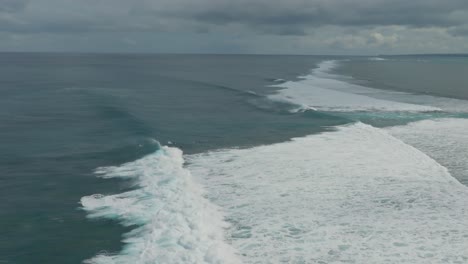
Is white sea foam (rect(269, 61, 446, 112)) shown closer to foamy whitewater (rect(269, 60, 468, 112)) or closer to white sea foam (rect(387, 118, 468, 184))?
foamy whitewater (rect(269, 60, 468, 112))

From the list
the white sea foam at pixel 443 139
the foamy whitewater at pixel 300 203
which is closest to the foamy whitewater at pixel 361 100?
the white sea foam at pixel 443 139

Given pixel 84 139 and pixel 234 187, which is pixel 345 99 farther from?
pixel 234 187

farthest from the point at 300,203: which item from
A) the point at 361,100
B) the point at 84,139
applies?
the point at 361,100

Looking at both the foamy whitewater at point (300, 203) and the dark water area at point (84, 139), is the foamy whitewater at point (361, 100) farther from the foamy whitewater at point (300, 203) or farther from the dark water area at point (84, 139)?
the foamy whitewater at point (300, 203)

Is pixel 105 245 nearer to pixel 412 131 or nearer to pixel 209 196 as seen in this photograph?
pixel 209 196

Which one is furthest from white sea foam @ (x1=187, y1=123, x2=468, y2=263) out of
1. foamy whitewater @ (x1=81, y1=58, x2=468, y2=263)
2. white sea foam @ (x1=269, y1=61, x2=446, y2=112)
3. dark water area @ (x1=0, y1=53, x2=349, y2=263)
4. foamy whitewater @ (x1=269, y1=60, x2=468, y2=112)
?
Answer: white sea foam @ (x1=269, y1=61, x2=446, y2=112)

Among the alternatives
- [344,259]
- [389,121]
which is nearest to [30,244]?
[344,259]
